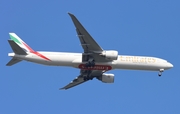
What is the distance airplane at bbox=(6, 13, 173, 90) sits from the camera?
6844cm

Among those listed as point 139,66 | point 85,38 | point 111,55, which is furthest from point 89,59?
point 139,66

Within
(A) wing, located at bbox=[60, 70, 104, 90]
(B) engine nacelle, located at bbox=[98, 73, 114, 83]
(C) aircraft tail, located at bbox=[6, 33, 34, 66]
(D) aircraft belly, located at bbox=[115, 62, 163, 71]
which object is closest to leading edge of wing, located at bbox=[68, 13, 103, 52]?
(D) aircraft belly, located at bbox=[115, 62, 163, 71]

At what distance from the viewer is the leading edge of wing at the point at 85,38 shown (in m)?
64.1

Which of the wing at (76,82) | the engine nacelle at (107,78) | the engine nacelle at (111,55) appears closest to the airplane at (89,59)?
the engine nacelle at (111,55)

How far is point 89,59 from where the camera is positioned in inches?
2763

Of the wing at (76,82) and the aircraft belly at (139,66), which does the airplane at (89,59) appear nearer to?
the aircraft belly at (139,66)

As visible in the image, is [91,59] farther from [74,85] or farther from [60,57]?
[74,85]

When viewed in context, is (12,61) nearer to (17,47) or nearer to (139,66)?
(17,47)

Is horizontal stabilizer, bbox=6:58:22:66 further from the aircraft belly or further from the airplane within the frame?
the aircraft belly

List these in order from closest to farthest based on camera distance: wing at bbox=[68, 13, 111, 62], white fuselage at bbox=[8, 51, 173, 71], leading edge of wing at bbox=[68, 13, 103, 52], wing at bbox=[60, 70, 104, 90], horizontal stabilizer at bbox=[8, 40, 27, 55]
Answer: leading edge of wing at bbox=[68, 13, 103, 52], wing at bbox=[68, 13, 111, 62], horizontal stabilizer at bbox=[8, 40, 27, 55], white fuselage at bbox=[8, 51, 173, 71], wing at bbox=[60, 70, 104, 90]

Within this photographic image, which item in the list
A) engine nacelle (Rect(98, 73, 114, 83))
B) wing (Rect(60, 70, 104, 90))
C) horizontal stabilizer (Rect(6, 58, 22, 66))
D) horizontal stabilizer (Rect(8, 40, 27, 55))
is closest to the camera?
horizontal stabilizer (Rect(8, 40, 27, 55))

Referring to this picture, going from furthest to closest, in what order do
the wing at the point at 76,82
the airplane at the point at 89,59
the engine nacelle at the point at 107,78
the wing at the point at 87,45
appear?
1. the wing at the point at 76,82
2. the engine nacelle at the point at 107,78
3. the airplane at the point at 89,59
4. the wing at the point at 87,45

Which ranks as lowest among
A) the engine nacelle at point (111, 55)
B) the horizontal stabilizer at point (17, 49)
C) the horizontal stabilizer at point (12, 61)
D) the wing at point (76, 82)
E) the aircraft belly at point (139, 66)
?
the wing at point (76, 82)

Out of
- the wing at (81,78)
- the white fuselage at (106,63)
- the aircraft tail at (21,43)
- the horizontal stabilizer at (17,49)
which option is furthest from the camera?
the wing at (81,78)
